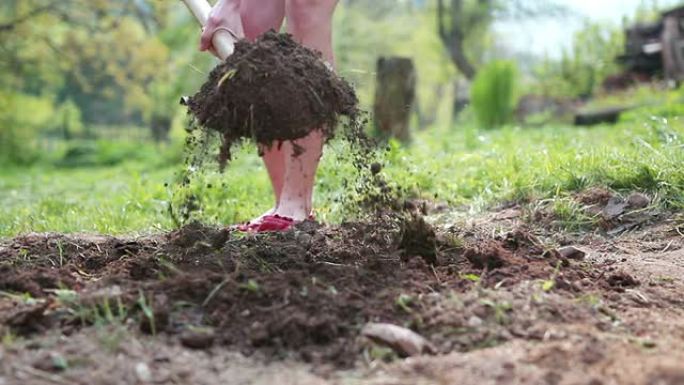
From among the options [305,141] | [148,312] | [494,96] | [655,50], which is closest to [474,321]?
[148,312]

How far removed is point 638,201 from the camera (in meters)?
3.60

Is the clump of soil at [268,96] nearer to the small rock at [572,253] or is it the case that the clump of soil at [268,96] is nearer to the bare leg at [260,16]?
A: the bare leg at [260,16]

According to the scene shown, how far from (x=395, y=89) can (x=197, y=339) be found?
273 inches

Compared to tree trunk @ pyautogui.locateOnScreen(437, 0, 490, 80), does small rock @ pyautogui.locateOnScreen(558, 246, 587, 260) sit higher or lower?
lower

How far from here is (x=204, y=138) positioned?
8.92ft

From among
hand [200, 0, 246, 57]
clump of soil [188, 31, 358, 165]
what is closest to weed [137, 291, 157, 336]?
clump of soil [188, 31, 358, 165]

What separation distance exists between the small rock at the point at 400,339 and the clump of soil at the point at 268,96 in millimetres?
882

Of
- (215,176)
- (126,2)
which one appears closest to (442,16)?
(126,2)

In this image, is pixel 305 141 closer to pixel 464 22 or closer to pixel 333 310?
pixel 333 310

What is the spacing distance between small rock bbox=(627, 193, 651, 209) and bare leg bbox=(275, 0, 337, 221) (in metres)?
1.43

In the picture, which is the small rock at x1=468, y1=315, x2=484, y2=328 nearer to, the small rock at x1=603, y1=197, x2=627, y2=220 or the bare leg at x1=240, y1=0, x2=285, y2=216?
the bare leg at x1=240, y1=0, x2=285, y2=216

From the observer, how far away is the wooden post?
27.9ft

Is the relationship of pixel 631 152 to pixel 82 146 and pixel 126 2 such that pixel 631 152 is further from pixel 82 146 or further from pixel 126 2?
pixel 82 146

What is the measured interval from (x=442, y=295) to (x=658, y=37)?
14.2 meters
